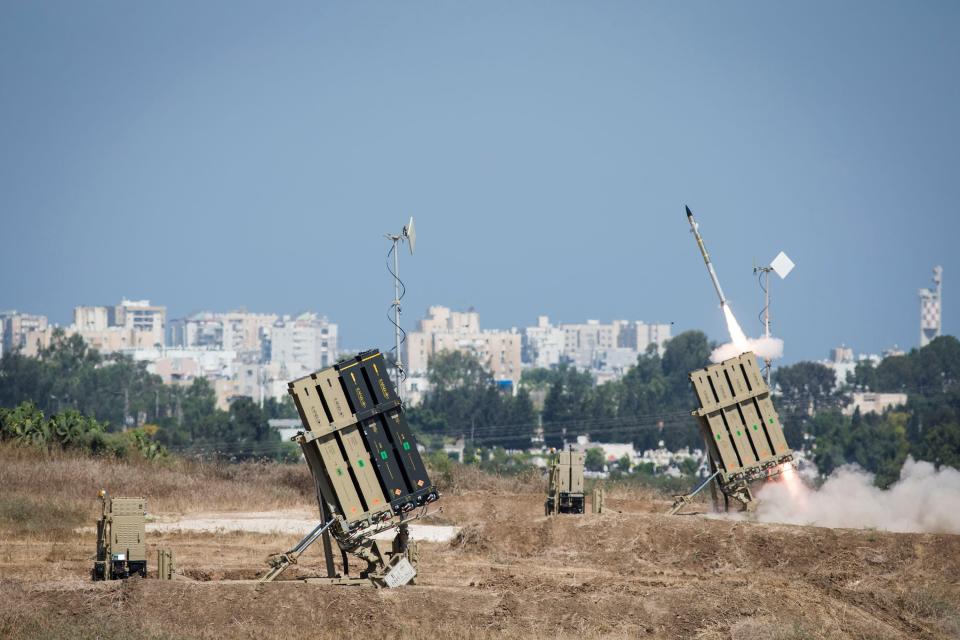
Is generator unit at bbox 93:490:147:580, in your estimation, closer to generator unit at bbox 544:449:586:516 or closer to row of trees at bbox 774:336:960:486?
generator unit at bbox 544:449:586:516

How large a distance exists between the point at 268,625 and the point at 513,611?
3.75 metres

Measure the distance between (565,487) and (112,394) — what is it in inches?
5580

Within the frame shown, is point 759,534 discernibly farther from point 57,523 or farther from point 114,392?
point 114,392

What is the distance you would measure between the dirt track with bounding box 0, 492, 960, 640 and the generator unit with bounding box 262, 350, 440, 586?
1.18 meters

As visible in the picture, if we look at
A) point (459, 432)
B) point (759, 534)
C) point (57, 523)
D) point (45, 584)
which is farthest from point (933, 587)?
point (459, 432)

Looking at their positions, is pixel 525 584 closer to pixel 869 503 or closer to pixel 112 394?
pixel 869 503

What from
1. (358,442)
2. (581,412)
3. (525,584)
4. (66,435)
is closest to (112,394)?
(581,412)

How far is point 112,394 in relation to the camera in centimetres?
16950

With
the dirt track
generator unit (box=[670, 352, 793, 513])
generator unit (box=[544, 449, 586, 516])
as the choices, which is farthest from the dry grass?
generator unit (box=[670, 352, 793, 513])

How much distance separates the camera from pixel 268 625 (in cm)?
2242

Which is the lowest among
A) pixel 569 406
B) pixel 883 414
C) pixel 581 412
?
pixel 883 414

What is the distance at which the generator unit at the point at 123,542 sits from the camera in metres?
24.7

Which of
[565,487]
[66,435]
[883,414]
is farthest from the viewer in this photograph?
[883,414]

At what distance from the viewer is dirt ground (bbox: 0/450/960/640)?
2256 cm
